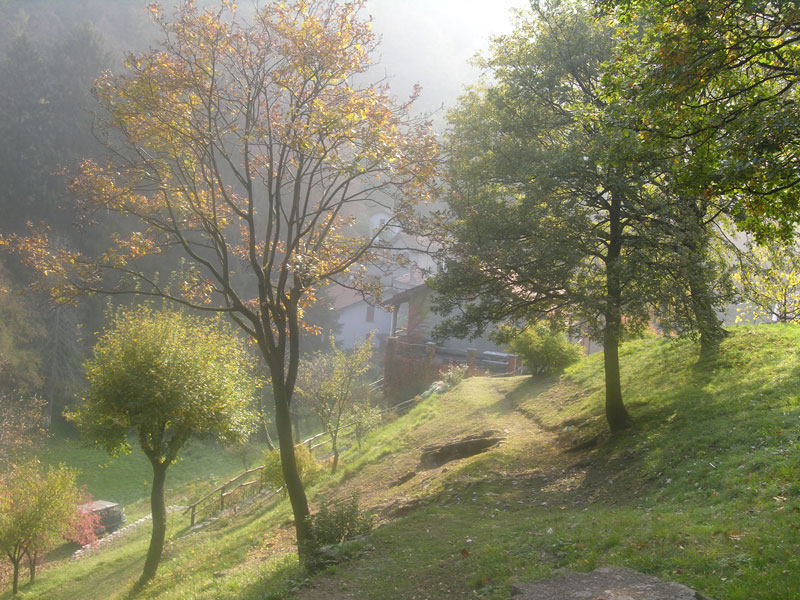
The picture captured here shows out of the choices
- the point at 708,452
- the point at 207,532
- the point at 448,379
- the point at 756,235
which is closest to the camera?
the point at 756,235

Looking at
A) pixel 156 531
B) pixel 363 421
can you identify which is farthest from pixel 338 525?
pixel 363 421

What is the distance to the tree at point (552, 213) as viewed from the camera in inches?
388

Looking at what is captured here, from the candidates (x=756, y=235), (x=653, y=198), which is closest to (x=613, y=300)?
(x=653, y=198)

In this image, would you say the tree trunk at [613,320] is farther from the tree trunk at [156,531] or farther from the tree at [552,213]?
the tree trunk at [156,531]

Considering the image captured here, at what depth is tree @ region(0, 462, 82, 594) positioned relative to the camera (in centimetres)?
1762

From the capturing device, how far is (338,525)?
8.86 metres

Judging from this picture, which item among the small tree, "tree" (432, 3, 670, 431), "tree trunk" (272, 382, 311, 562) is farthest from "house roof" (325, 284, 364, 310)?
"tree trunk" (272, 382, 311, 562)

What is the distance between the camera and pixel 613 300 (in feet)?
32.0

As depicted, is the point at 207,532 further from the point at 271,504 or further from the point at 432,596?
the point at 432,596

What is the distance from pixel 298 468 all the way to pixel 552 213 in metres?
11.2

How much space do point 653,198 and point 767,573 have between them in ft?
20.9

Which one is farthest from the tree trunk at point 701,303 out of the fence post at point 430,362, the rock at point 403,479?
the fence post at point 430,362

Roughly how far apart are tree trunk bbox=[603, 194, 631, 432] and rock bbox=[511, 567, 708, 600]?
16.4ft

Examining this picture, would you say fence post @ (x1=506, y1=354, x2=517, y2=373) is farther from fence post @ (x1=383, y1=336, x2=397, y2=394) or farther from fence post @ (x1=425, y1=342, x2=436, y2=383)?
fence post @ (x1=383, y1=336, x2=397, y2=394)
